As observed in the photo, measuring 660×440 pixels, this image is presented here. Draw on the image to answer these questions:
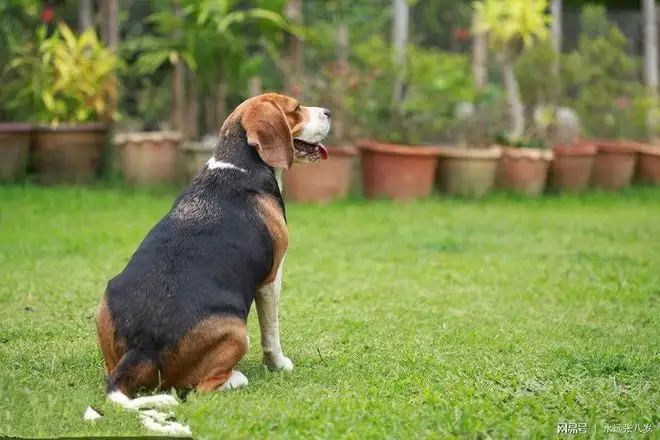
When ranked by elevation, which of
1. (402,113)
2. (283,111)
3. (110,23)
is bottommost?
(402,113)

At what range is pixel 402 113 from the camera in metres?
12.8

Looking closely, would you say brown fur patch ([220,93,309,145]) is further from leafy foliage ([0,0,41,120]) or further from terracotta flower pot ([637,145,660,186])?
terracotta flower pot ([637,145,660,186])

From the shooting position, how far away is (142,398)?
4223 mm

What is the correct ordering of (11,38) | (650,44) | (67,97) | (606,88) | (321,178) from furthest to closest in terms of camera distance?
(650,44), (606,88), (11,38), (67,97), (321,178)

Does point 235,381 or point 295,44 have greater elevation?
point 295,44

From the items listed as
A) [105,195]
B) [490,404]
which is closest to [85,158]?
[105,195]

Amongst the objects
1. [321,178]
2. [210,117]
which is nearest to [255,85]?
[210,117]

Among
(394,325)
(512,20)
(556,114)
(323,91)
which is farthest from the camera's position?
(556,114)

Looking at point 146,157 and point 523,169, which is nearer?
point 146,157

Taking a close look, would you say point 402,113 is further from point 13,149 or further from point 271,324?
point 271,324

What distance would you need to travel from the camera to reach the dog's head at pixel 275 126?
16.5ft

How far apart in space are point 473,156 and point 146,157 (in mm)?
3926

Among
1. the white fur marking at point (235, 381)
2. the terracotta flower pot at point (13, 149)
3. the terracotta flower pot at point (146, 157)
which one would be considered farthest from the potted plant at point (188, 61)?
the white fur marking at point (235, 381)

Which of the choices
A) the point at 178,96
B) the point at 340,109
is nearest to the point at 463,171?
the point at 340,109
